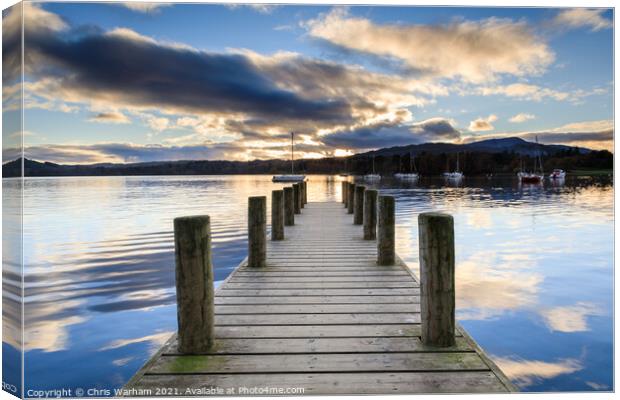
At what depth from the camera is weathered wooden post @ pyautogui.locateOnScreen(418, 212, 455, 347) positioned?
3.53m

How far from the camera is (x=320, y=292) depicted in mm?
5316

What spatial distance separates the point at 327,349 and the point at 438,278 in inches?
45.8

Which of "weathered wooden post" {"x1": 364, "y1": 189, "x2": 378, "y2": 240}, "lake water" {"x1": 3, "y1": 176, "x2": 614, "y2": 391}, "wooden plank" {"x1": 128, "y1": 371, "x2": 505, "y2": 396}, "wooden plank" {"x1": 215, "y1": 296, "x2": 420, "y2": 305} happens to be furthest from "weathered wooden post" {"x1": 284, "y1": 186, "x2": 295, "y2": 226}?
"wooden plank" {"x1": 128, "y1": 371, "x2": 505, "y2": 396}

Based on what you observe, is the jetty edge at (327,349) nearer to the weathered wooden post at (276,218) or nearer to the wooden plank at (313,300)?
the wooden plank at (313,300)

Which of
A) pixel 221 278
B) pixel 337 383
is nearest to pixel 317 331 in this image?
pixel 337 383

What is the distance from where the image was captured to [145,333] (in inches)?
249

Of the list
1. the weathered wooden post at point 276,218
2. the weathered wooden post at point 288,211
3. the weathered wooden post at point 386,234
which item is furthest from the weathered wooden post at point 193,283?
the weathered wooden post at point 288,211

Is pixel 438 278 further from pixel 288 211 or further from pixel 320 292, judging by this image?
pixel 288 211

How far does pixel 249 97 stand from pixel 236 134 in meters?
6.74

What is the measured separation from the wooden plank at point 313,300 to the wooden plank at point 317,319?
46cm

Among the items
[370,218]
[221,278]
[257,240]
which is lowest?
[221,278]

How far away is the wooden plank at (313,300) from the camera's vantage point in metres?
4.88

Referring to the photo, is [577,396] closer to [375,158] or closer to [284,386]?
[284,386]

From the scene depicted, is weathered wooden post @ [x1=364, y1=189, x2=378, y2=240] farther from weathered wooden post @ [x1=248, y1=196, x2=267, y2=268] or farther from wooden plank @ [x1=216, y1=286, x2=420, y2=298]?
wooden plank @ [x1=216, y1=286, x2=420, y2=298]
